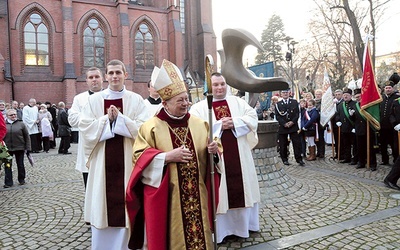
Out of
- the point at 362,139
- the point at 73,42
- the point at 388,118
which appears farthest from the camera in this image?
the point at 73,42

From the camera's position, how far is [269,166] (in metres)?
6.57

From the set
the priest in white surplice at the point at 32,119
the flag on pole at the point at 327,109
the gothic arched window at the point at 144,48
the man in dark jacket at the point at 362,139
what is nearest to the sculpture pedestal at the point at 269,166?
the man in dark jacket at the point at 362,139

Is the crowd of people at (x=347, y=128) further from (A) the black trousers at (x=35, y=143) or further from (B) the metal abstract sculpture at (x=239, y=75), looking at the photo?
(A) the black trousers at (x=35, y=143)

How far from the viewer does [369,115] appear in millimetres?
8102

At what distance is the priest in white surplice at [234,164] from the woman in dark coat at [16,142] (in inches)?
219

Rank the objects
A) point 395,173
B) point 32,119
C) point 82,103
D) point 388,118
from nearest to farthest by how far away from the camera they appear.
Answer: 1. point 82,103
2. point 395,173
3. point 388,118
4. point 32,119

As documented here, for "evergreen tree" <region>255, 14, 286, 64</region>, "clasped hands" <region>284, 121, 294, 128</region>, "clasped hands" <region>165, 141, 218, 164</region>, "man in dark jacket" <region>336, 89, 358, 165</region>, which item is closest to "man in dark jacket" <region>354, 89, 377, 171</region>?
"man in dark jacket" <region>336, 89, 358, 165</region>

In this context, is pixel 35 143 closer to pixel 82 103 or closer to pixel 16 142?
pixel 16 142

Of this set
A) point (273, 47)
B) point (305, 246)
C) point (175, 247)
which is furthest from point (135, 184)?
point (273, 47)

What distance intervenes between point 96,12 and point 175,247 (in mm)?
27313

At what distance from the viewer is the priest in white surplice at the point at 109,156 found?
3.75 metres

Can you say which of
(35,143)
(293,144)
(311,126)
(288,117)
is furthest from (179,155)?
(35,143)

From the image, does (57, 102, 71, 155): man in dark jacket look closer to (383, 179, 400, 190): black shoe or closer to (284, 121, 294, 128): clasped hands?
(284, 121, 294, 128): clasped hands

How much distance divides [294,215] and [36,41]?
82.8 feet
